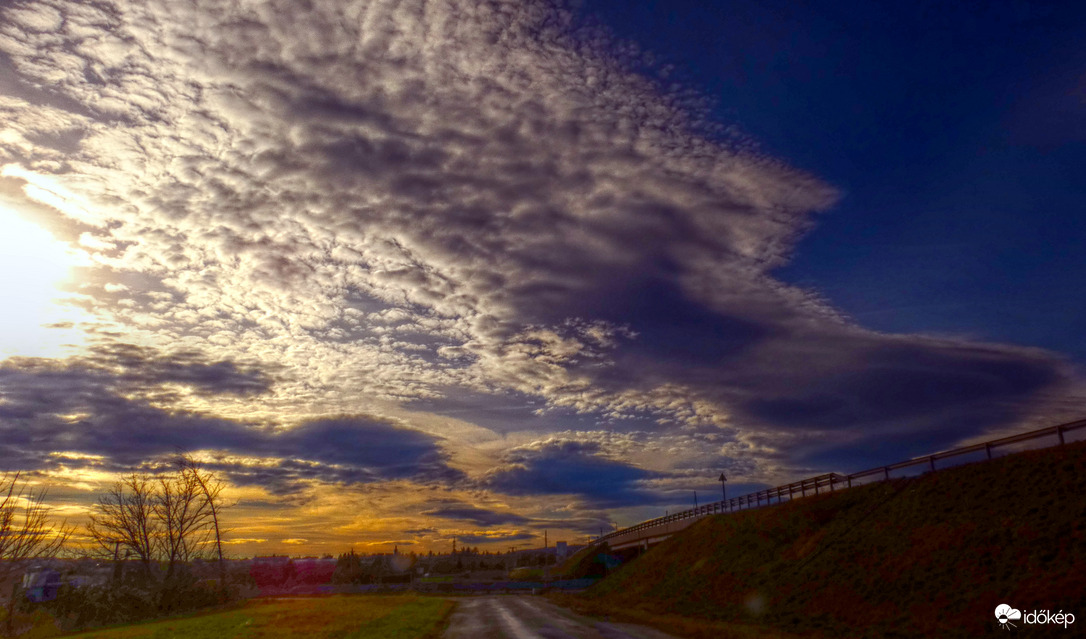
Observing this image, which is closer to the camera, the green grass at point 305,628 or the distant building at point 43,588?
the green grass at point 305,628

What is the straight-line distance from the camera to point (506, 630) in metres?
35.6

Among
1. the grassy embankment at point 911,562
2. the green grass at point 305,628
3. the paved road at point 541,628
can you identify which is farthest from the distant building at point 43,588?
the grassy embankment at point 911,562

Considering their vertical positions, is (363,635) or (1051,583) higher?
(1051,583)

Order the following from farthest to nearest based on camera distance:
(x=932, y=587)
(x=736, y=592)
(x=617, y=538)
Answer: (x=617, y=538), (x=736, y=592), (x=932, y=587)

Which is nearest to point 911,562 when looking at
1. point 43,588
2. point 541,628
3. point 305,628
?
point 541,628

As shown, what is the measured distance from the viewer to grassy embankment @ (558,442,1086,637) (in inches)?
985

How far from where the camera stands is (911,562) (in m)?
31.2

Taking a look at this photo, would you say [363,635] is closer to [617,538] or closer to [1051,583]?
[1051,583]

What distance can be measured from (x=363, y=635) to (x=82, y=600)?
109ft

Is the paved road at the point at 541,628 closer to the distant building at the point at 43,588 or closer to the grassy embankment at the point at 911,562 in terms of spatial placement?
the grassy embankment at the point at 911,562

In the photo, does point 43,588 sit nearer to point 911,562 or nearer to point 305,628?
point 305,628

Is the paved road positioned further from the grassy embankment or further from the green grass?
the grassy embankment

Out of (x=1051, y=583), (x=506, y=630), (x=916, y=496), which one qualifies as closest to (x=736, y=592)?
(x=916, y=496)

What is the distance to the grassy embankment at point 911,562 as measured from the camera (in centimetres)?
2502
